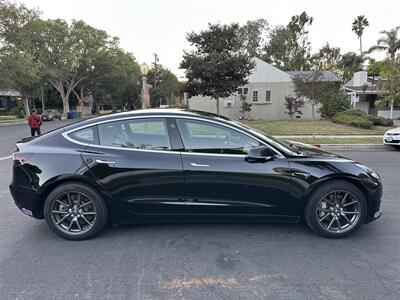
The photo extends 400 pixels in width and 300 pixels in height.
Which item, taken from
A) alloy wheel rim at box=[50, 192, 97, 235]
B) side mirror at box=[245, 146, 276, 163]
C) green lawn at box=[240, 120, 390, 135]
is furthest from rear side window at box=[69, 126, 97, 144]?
green lawn at box=[240, 120, 390, 135]

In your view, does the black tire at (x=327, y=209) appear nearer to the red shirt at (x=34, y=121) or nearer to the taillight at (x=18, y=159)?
the taillight at (x=18, y=159)

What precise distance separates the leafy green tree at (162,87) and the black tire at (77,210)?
49243 mm

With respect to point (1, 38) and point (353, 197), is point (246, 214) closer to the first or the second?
point (353, 197)

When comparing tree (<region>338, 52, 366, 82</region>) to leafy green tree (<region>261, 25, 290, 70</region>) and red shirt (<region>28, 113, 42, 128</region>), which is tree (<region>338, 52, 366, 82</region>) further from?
red shirt (<region>28, 113, 42, 128</region>)

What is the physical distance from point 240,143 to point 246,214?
865mm

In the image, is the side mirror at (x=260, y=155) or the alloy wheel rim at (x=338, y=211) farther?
the alloy wheel rim at (x=338, y=211)

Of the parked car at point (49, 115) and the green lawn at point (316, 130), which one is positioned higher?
the parked car at point (49, 115)

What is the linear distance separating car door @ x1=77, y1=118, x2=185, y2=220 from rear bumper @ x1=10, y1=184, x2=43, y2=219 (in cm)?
80

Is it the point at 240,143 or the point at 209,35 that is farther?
the point at 209,35

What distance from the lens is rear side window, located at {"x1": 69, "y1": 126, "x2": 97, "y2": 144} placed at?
374 centimetres

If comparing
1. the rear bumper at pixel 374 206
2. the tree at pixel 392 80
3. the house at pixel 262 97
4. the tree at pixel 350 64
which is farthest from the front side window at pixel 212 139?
the tree at pixel 350 64

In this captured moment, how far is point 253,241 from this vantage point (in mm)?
3615

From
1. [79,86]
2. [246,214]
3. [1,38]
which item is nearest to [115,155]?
[246,214]

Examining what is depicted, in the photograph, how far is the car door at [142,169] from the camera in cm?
360
